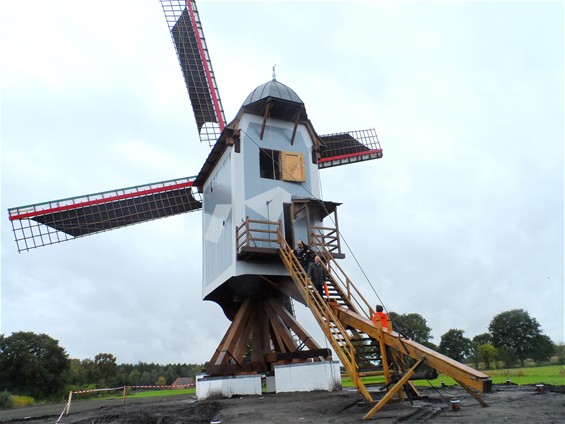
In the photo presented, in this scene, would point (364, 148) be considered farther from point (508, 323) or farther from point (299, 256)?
point (508, 323)

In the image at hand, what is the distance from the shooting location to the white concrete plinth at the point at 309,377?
13.6m

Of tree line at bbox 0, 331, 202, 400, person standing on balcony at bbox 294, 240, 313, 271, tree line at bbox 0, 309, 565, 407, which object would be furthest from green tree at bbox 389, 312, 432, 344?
person standing on balcony at bbox 294, 240, 313, 271

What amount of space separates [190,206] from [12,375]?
36.1 meters

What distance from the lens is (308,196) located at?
56.8 feet

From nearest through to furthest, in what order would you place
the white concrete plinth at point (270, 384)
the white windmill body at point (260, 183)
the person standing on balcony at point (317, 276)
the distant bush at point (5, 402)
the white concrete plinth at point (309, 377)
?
the person standing on balcony at point (317, 276) < the white concrete plinth at point (309, 377) < the white windmill body at point (260, 183) < the white concrete plinth at point (270, 384) < the distant bush at point (5, 402)

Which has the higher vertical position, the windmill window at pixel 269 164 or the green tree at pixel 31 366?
the windmill window at pixel 269 164

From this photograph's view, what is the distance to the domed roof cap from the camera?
17094 mm

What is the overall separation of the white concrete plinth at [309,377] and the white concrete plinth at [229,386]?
0.85m

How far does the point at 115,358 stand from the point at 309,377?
59999 millimetres

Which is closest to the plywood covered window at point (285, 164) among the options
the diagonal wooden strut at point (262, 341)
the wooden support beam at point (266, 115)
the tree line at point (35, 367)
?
the wooden support beam at point (266, 115)

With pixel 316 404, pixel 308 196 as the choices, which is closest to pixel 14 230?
pixel 308 196

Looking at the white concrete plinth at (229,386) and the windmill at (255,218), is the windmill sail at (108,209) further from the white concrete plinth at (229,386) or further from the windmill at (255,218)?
the white concrete plinth at (229,386)

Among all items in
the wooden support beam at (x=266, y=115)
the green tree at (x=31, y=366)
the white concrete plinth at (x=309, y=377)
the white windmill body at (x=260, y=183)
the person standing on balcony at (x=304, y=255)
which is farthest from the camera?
the green tree at (x=31, y=366)

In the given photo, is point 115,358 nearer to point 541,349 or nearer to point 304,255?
point 304,255
